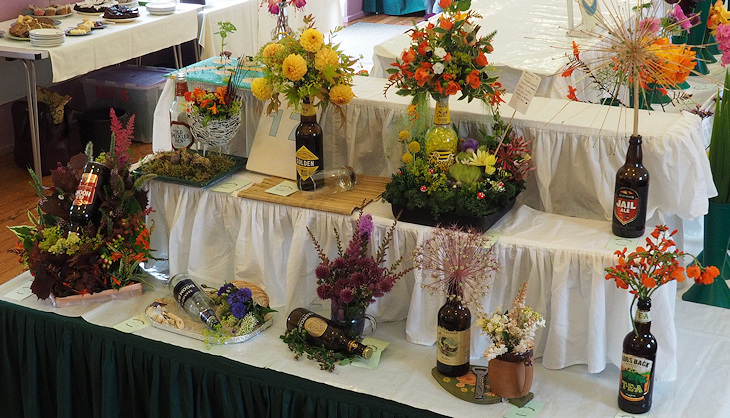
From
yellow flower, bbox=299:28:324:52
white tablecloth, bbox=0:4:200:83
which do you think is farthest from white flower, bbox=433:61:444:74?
white tablecloth, bbox=0:4:200:83

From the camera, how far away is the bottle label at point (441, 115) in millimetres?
2156

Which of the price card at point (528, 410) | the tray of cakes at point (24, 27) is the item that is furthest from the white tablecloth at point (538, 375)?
the tray of cakes at point (24, 27)

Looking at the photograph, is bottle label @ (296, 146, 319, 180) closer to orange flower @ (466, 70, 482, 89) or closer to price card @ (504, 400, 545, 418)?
orange flower @ (466, 70, 482, 89)

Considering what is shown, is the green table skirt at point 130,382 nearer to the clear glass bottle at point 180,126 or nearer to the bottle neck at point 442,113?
the clear glass bottle at point 180,126

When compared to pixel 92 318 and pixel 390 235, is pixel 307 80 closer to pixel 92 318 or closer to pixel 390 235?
pixel 390 235

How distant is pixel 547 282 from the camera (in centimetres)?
201

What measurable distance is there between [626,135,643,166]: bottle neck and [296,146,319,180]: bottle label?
840 mm

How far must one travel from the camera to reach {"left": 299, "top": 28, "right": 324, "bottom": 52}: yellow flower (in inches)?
84.4

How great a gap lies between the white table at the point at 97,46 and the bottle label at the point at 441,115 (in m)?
2.53

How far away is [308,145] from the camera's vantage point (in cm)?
231

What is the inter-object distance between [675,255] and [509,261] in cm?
42

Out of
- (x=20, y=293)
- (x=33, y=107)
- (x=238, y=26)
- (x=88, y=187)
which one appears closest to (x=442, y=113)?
(x=88, y=187)

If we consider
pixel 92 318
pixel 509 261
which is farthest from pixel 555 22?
pixel 92 318

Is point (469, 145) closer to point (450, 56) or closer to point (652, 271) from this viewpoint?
point (450, 56)
